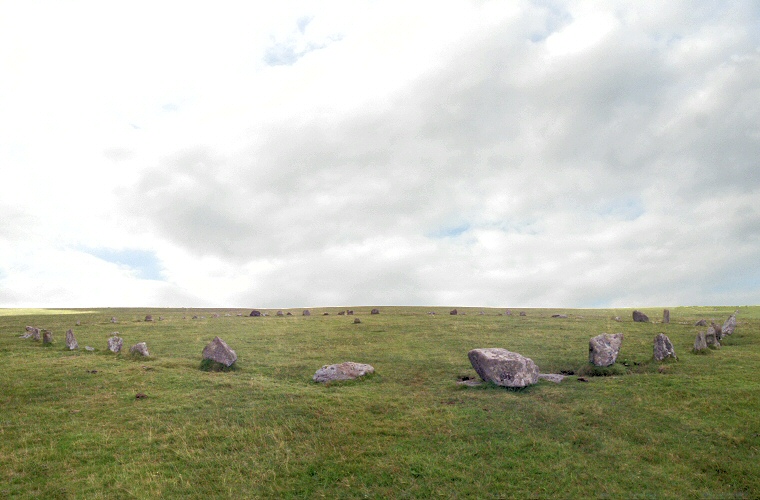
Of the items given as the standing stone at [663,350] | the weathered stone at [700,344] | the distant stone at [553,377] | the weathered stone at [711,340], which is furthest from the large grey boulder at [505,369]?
the weathered stone at [711,340]

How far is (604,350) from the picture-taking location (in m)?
29.1

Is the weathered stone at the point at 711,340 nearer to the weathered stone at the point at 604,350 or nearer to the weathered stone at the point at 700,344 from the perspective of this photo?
the weathered stone at the point at 700,344

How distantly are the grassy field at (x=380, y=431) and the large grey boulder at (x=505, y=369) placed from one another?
24.1 inches

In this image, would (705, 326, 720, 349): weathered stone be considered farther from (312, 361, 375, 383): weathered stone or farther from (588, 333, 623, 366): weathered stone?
(312, 361, 375, 383): weathered stone

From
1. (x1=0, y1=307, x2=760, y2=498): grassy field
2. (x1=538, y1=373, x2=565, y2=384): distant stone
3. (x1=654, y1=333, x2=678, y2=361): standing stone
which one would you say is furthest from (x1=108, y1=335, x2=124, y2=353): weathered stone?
(x1=654, y1=333, x2=678, y2=361): standing stone

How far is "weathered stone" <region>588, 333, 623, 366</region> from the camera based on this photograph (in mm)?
28938

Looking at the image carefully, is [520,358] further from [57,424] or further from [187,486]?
[57,424]

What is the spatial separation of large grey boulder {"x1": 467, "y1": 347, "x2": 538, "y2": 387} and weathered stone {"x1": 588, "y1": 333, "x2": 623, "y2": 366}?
21.2 feet

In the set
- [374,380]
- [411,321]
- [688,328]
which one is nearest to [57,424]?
[374,380]

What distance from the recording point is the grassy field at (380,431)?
1528 centimetres

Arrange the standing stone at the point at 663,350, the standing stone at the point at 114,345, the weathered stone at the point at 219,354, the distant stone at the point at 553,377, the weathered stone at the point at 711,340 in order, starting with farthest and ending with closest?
the standing stone at the point at 114,345 < the weathered stone at the point at 711,340 < the weathered stone at the point at 219,354 < the standing stone at the point at 663,350 < the distant stone at the point at 553,377

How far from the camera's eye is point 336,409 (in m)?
21.6

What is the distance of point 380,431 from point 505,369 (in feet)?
30.1

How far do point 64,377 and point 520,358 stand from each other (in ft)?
94.2
